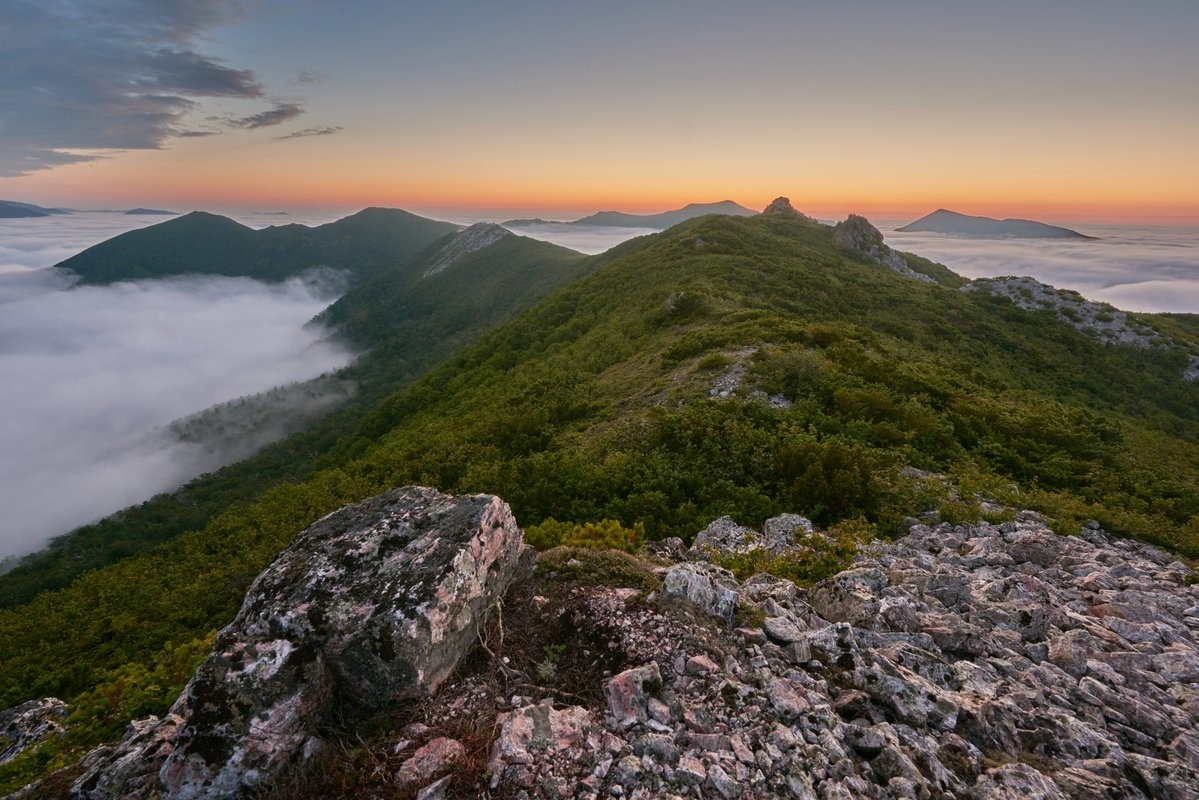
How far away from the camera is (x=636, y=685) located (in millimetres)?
5270

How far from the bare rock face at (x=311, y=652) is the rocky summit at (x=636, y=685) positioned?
22 millimetres

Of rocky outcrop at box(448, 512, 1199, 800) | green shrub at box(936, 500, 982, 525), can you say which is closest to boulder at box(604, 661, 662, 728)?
rocky outcrop at box(448, 512, 1199, 800)

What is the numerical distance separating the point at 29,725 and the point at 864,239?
80.0m

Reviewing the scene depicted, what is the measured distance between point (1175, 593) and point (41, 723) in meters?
18.1

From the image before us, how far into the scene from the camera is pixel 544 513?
13680 mm

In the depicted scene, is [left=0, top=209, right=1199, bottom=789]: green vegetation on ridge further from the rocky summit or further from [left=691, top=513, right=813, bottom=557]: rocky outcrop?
the rocky summit

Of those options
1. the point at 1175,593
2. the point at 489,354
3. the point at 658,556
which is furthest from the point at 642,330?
the point at 1175,593

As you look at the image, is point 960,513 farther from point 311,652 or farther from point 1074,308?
point 1074,308

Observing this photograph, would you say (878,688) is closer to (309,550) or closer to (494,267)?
(309,550)

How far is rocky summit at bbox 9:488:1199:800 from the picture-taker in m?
4.58

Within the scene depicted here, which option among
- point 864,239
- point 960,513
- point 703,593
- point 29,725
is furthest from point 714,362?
point 864,239

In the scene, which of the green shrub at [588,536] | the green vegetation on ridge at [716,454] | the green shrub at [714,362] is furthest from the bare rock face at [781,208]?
the green shrub at [588,536]

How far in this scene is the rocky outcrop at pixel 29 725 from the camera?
7.44 m

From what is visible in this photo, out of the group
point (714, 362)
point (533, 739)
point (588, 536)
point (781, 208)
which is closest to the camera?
point (533, 739)
